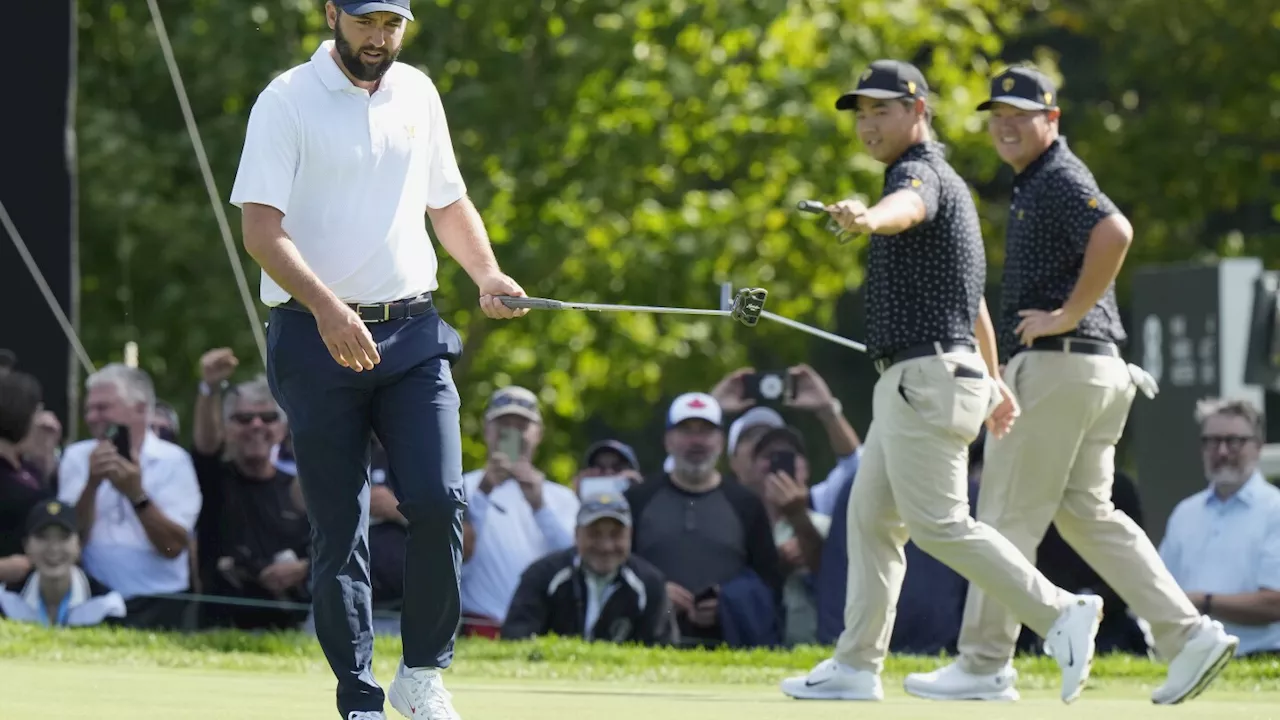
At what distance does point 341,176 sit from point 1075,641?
2694 mm

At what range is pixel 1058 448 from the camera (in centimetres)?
725

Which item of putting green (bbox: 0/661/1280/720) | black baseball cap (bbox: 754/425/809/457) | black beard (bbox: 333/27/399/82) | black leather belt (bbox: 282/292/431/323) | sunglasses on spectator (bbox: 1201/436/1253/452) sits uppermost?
black beard (bbox: 333/27/399/82)

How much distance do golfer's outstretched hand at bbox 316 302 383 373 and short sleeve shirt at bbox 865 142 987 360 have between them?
2134 millimetres

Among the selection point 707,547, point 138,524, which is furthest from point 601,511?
point 138,524

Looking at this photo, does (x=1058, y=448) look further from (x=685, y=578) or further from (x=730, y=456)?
(x=730, y=456)

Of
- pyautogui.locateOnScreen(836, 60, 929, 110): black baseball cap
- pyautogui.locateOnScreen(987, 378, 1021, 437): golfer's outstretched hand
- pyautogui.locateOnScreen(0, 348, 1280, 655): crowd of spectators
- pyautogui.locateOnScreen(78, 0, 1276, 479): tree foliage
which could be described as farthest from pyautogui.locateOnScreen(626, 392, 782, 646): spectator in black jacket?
pyautogui.locateOnScreen(78, 0, 1276, 479): tree foliage

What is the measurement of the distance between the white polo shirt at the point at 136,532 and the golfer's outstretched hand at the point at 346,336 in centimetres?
494

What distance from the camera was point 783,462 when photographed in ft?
33.9

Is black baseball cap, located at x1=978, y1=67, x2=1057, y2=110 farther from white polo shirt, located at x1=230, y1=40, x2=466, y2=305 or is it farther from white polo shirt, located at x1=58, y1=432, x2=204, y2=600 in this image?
white polo shirt, located at x1=58, y1=432, x2=204, y2=600

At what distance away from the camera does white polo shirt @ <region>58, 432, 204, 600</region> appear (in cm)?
1008

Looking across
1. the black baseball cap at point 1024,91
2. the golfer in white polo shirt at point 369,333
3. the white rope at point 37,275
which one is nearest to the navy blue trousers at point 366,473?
the golfer in white polo shirt at point 369,333

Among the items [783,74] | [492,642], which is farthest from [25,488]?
[783,74]

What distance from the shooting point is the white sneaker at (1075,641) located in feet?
22.3

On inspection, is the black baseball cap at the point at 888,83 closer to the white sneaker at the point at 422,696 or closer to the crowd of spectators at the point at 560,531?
the white sneaker at the point at 422,696
